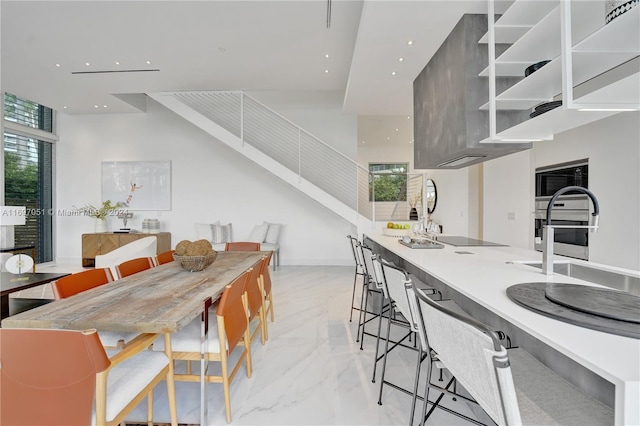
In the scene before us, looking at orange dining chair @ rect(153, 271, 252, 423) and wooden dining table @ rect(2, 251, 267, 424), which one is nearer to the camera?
wooden dining table @ rect(2, 251, 267, 424)

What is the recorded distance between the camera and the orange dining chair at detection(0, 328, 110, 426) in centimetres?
107

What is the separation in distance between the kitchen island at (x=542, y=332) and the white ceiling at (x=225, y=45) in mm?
2095

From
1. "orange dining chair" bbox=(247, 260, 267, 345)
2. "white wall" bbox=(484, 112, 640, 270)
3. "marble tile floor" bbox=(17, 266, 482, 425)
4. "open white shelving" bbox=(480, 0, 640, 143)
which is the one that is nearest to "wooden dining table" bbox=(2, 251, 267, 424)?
"orange dining chair" bbox=(247, 260, 267, 345)

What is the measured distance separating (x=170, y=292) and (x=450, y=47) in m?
3.14

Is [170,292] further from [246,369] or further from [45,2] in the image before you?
[45,2]

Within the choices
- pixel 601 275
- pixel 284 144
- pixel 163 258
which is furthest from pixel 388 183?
pixel 601 275

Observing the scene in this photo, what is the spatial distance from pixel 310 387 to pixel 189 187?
231 inches

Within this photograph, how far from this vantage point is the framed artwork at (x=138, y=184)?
697cm

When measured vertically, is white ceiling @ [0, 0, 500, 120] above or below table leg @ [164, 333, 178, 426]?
above

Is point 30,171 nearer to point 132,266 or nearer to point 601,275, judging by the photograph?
point 132,266

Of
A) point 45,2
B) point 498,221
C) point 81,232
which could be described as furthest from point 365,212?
point 45,2

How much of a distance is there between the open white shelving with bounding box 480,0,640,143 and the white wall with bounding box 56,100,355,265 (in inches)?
183

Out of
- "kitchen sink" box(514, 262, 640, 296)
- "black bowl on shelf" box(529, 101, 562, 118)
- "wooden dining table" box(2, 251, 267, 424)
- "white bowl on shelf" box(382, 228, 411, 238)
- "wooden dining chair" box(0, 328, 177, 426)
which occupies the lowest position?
"wooden dining chair" box(0, 328, 177, 426)

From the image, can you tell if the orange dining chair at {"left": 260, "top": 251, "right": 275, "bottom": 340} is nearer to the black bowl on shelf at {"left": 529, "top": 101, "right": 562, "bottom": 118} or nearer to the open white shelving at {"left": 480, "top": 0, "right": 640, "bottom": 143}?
the open white shelving at {"left": 480, "top": 0, "right": 640, "bottom": 143}
